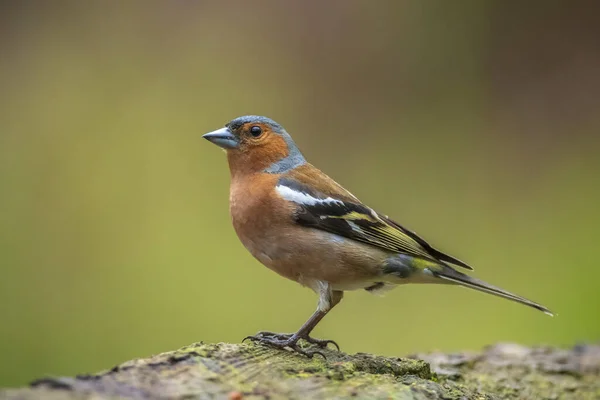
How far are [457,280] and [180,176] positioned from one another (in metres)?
4.53

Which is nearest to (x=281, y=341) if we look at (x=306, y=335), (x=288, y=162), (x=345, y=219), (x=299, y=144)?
(x=306, y=335)

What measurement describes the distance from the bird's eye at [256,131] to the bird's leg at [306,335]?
97 centimetres

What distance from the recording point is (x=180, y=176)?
300 inches

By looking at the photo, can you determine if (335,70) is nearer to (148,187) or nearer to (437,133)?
(437,133)

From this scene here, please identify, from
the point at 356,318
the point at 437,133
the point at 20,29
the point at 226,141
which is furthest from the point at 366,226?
the point at 20,29

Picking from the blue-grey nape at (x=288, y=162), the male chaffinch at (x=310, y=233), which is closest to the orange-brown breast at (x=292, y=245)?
the male chaffinch at (x=310, y=233)

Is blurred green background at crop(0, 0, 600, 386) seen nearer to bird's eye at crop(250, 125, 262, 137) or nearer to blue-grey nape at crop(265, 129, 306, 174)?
blue-grey nape at crop(265, 129, 306, 174)

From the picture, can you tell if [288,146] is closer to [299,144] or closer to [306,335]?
[306,335]

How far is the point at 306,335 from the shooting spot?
3.58 metres

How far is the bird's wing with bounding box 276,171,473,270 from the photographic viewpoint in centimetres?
360

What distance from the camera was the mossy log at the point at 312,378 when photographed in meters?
2.26

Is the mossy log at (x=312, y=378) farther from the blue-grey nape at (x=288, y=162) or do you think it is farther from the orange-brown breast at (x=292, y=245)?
the blue-grey nape at (x=288, y=162)

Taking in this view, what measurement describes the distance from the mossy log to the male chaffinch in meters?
0.39

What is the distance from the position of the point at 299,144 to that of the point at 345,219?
4.78 meters
